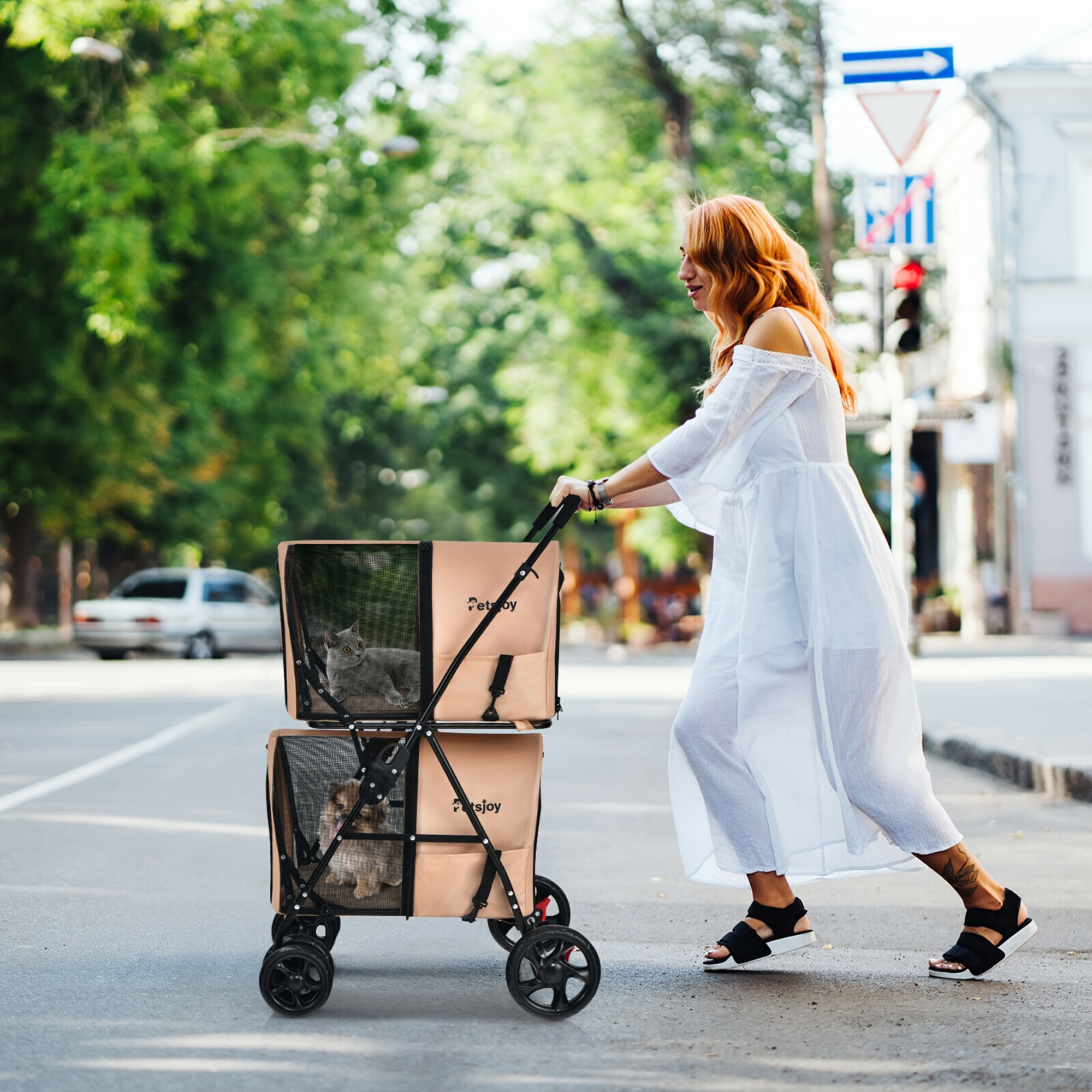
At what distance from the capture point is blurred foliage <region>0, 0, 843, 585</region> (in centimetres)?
2142

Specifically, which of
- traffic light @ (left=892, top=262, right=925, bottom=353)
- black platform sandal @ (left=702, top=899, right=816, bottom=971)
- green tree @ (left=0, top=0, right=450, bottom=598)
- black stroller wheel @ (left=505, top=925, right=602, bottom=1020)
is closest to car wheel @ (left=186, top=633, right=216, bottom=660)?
green tree @ (left=0, top=0, right=450, bottom=598)

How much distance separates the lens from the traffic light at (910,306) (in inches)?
634

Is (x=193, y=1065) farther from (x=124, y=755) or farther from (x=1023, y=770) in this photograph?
(x=124, y=755)

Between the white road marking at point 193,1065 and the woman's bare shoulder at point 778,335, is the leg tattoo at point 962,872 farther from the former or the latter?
the white road marking at point 193,1065

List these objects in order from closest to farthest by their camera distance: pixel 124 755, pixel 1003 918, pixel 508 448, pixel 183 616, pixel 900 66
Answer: pixel 1003 918
pixel 124 755
pixel 900 66
pixel 183 616
pixel 508 448

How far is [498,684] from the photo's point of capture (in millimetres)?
4406

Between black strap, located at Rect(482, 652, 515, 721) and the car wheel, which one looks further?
the car wheel

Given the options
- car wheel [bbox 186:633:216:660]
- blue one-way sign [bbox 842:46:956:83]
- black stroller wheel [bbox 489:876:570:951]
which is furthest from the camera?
car wheel [bbox 186:633:216:660]

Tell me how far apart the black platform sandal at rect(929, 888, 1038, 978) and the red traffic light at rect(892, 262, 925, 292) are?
39.5ft

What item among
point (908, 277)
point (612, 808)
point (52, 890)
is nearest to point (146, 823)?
point (52, 890)

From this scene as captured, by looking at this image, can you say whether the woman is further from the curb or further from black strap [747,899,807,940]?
the curb

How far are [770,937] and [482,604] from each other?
50.5 inches

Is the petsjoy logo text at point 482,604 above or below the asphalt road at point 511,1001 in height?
above

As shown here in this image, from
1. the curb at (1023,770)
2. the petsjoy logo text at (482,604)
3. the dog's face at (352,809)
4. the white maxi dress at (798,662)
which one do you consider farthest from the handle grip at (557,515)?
the curb at (1023,770)
